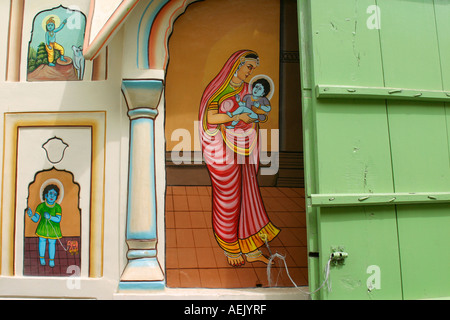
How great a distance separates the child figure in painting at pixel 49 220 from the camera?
318 centimetres

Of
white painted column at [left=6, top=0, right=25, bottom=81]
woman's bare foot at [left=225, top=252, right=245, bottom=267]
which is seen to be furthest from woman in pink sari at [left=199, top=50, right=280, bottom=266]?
white painted column at [left=6, top=0, right=25, bottom=81]

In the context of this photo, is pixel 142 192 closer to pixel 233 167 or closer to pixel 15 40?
pixel 233 167

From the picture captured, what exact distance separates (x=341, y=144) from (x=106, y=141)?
71.0 inches

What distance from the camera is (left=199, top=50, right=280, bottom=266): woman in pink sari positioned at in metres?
3.17

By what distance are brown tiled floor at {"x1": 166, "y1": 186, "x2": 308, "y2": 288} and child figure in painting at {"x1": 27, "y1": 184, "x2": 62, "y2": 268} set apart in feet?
2.91

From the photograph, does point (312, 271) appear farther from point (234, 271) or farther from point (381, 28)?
point (381, 28)

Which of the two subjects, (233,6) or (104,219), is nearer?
(104,219)

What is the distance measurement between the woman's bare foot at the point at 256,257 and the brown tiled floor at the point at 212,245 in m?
0.03

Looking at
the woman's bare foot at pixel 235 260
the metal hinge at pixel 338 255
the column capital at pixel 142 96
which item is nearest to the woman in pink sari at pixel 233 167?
the woman's bare foot at pixel 235 260

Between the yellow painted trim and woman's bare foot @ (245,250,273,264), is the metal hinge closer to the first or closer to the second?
woman's bare foot @ (245,250,273,264)

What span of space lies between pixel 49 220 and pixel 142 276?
90 cm

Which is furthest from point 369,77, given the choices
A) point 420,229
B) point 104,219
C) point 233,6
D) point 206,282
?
point 104,219

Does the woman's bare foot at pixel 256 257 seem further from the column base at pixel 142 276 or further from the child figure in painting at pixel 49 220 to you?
the child figure in painting at pixel 49 220

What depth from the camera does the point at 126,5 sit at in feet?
9.62
